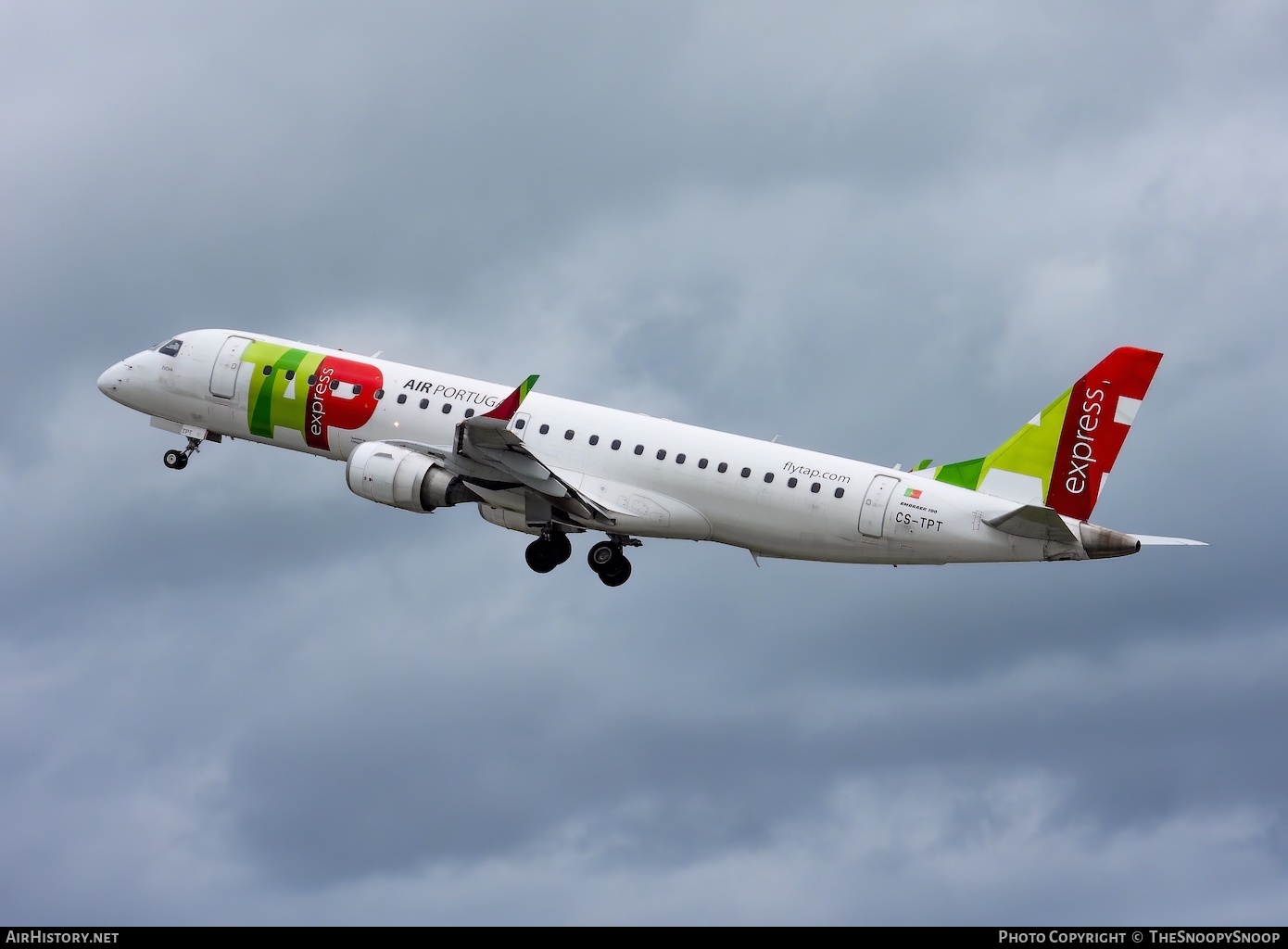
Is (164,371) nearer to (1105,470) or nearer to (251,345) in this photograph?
(251,345)

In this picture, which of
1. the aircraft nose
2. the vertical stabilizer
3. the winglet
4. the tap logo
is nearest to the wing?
the winglet

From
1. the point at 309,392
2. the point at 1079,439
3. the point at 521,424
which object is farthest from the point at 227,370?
the point at 1079,439

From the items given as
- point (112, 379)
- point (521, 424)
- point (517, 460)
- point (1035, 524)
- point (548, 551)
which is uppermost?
point (112, 379)

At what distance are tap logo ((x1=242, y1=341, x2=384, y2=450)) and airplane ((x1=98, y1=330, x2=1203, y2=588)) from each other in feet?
0.19

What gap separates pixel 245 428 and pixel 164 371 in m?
3.89

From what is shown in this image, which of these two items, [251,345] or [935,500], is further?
→ [251,345]

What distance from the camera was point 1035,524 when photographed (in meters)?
53.8

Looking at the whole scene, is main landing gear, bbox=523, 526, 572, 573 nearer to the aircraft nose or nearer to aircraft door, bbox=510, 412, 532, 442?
aircraft door, bbox=510, 412, 532, 442

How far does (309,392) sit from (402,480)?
6168 mm

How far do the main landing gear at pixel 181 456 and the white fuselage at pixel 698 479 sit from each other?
8.14ft

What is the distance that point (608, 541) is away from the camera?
59750mm

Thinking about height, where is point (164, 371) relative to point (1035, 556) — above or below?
above

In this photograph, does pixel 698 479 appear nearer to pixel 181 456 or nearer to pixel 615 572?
pixel 615 572

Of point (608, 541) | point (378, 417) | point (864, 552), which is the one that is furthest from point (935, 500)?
point (378, 417)
